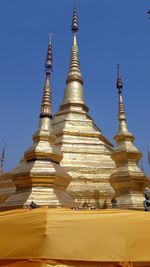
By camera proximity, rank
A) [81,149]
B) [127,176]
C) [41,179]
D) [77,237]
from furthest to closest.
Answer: [81,149], [127,176], [41,179], [77,237]

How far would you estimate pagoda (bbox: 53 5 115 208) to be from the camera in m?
11.8

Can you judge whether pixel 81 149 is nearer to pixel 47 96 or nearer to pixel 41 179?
pixel 47 96

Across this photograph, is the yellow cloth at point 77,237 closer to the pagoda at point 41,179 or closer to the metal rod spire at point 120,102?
the pagoda at point 41,179

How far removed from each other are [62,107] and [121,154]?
5.63 metres

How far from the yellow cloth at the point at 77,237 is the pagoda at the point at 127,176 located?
252 inches

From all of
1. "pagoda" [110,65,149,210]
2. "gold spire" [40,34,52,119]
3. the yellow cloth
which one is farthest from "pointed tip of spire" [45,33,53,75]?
the yellow cloth

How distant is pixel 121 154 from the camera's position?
12.1 metres

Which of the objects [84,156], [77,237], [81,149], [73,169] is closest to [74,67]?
[81,149]

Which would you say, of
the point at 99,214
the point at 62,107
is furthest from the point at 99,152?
the point at 99,214

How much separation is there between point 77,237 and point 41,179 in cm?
637

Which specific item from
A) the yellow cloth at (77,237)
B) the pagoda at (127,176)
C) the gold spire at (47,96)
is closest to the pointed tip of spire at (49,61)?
the gold spire at (47,96)

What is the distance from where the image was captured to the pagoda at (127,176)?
35.5 ft

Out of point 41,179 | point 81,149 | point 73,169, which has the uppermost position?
point 81,149

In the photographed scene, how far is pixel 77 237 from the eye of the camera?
403 cm
